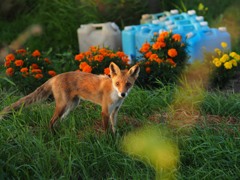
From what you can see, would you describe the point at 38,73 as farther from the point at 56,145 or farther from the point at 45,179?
the point at 45,179

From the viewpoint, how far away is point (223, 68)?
27.5 ft

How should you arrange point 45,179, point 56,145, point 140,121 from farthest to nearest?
point 140,121 < point 56,145 < point 45,179

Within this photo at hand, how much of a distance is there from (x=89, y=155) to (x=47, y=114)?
1290mm

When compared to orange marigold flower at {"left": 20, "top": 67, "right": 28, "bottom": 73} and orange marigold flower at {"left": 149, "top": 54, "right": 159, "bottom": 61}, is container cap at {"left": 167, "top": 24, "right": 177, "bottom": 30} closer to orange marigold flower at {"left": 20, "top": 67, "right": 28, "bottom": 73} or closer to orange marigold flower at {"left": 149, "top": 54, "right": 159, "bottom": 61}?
orange marigold flower at {"left": 149, "top": 54, "right": 159, "bottom": 61}

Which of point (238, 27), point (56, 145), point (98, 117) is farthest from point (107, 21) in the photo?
point (56, 145)

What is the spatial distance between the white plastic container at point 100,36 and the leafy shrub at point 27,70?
2.43 metres

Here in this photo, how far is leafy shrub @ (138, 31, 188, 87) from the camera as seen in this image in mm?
8125

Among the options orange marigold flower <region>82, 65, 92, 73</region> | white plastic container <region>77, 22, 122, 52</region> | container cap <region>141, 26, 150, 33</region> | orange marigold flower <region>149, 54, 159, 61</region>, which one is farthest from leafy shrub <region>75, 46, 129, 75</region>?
white plastic container <region>77, 22, 122, 52</region>

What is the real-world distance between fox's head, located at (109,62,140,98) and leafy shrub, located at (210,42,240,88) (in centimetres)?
271

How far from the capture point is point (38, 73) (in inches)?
322

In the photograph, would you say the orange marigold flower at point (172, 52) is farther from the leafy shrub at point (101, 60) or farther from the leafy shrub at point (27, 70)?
the leafy shrub at point (27, 70)

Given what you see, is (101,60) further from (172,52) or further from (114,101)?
(114,101)

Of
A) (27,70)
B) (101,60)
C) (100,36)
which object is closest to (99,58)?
(101,60)

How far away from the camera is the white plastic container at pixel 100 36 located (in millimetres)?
10883
